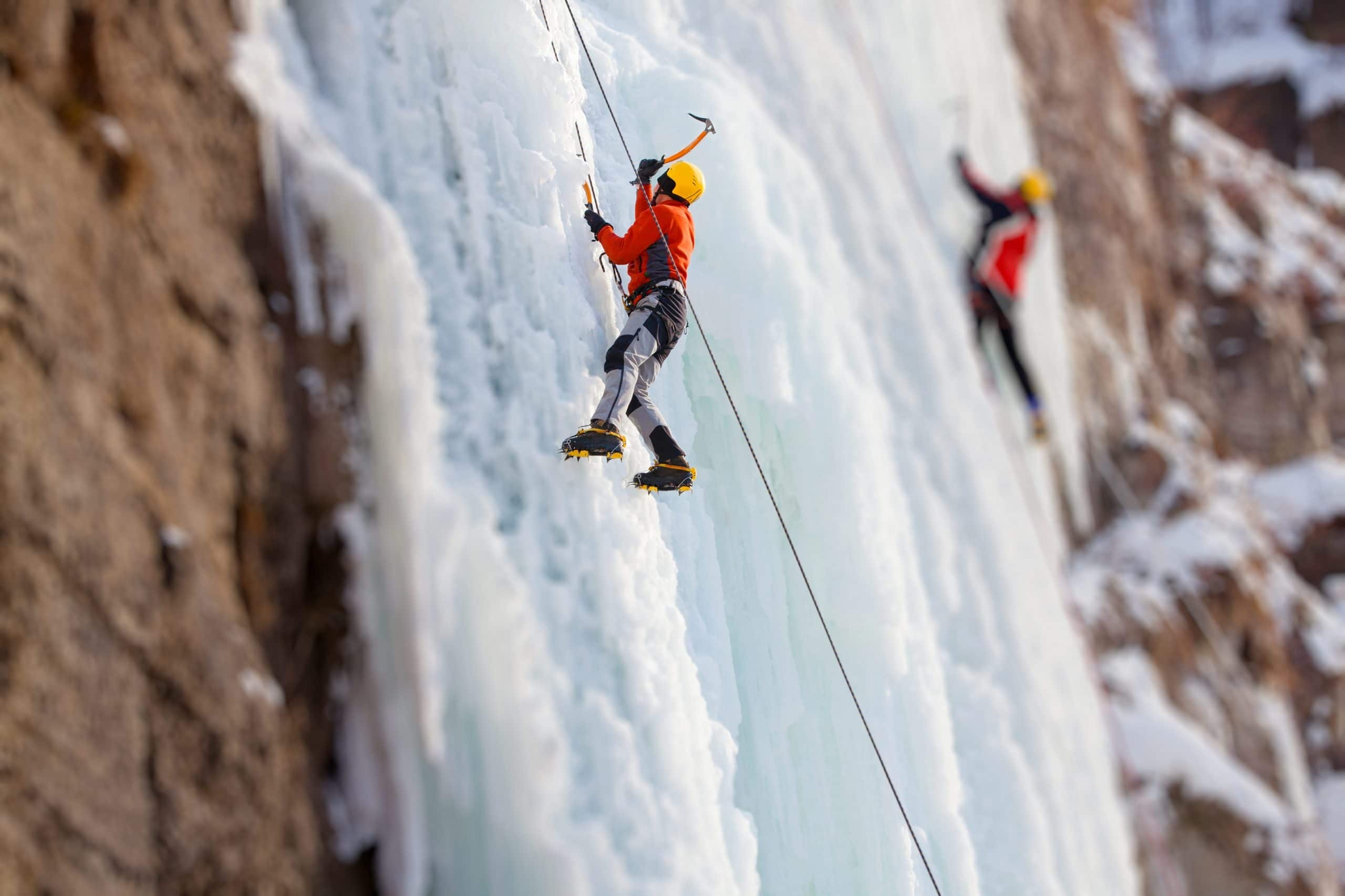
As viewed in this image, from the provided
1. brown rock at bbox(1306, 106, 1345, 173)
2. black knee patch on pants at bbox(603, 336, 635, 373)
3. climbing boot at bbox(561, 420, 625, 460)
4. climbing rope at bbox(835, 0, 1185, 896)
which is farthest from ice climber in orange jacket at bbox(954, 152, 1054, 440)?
brown rock at bbox(1306, 106, 1345, 173)

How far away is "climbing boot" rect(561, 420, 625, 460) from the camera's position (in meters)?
1.93

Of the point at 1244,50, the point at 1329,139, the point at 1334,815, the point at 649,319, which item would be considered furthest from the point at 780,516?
the point at 1244,50

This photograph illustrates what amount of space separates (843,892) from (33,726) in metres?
1.85

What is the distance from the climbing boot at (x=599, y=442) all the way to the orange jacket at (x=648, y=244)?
0.33 meters

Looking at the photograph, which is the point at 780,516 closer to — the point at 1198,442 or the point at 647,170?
the point at 647,170

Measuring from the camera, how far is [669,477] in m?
2.01

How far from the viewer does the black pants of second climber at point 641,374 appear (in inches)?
77.2

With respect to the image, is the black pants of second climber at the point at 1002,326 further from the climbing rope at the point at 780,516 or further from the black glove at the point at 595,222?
the black glove at the point at 595,222

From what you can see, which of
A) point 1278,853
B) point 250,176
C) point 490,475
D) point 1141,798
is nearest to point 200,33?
point 250,176

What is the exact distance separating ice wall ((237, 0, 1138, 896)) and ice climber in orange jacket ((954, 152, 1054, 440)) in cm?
241

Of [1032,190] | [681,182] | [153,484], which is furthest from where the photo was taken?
[1032,190]

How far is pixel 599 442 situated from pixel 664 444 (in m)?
0.14

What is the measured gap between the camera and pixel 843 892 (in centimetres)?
238

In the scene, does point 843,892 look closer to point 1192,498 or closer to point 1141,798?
point 1141,798
